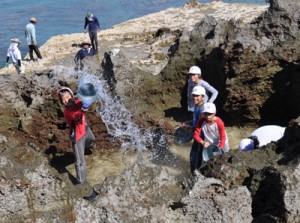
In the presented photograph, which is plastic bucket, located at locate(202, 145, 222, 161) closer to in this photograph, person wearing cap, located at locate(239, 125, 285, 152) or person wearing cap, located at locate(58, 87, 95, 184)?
person wearing cap, located at locate(239, 125, 285, 152)

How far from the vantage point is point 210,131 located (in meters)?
6.82

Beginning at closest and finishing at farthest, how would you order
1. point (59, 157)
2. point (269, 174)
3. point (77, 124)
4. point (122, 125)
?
point (269, 174)
point (77, 124)
point (59, 157)
point (122, 125)

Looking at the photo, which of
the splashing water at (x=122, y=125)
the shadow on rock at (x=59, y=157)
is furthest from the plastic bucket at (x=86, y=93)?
the shadow on rock at (x=59, y=157)

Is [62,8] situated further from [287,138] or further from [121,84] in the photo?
[287,138]

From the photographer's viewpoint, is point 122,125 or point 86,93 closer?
point 86,93

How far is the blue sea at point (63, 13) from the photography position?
119 ft

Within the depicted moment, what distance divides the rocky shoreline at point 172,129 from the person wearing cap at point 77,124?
0.44 m

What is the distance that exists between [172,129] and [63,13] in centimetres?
3498

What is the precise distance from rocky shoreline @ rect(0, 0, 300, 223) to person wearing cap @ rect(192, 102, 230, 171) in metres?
0.66

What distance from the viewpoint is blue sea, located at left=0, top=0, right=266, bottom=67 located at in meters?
36.1

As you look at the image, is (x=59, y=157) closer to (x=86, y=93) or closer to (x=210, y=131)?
(x=86, y=93)

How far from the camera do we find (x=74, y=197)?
527cm

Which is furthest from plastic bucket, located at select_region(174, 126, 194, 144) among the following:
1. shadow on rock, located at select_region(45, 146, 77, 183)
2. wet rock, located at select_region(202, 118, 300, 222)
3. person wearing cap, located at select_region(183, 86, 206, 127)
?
wet rock, located at select_region(202, 118, 300, 222)

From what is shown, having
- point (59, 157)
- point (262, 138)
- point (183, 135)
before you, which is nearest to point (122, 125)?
point (183, 135)
